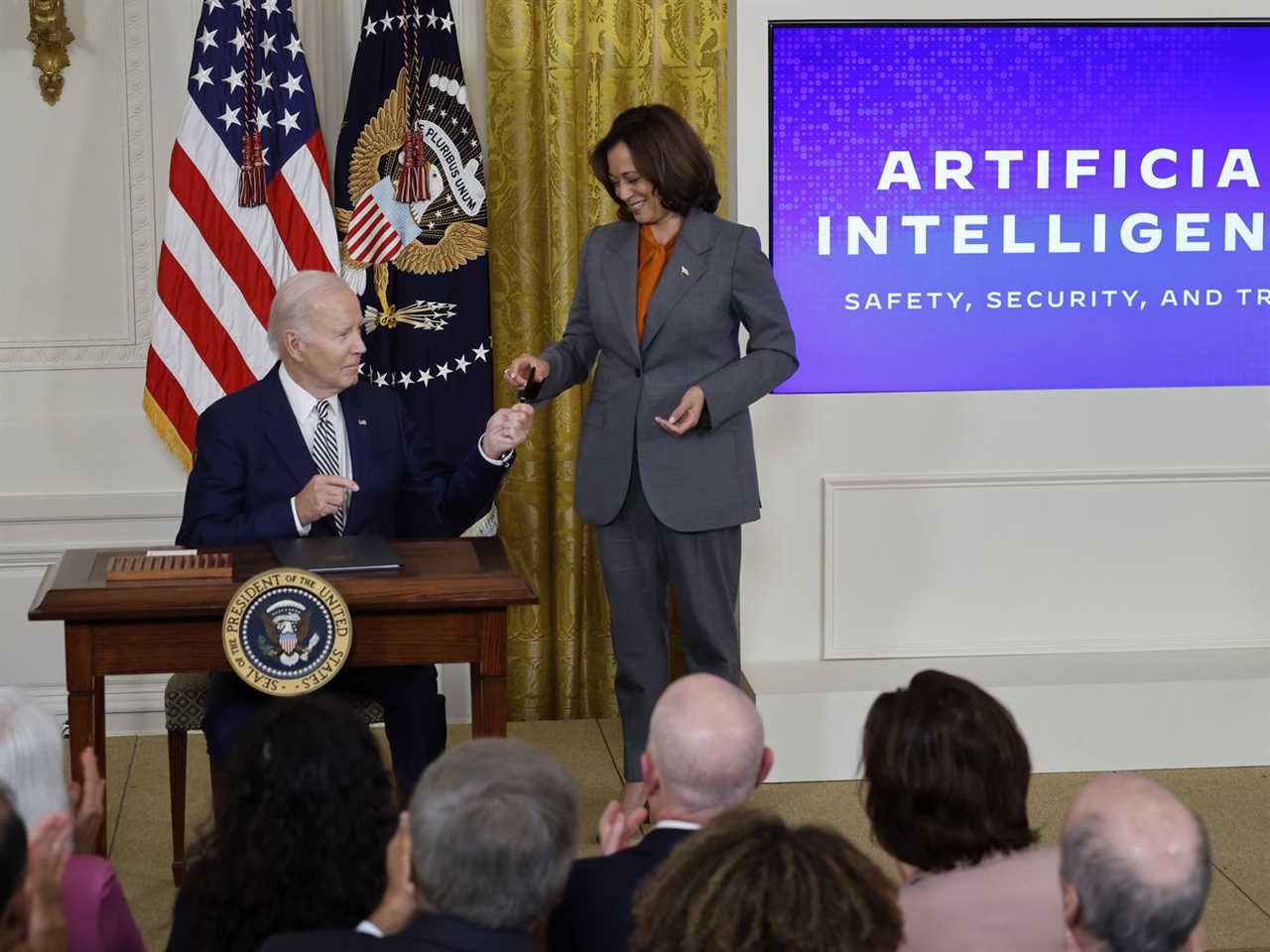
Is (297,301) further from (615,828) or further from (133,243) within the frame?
(615,828)

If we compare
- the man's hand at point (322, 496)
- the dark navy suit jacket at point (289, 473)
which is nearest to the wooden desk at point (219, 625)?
the man's hand at point (322, 496)

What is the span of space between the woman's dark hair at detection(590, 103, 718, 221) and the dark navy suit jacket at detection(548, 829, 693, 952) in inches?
82.2

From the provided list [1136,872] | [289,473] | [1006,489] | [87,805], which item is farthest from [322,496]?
[1006,489]

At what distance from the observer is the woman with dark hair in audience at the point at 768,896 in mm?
1569

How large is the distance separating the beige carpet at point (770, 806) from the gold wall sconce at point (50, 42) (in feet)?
6.12

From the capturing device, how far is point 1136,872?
1689 millimetres

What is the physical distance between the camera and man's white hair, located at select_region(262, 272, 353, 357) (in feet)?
11.5

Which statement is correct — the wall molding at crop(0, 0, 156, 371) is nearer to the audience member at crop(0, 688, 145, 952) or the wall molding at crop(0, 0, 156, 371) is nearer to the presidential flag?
the presidential flag

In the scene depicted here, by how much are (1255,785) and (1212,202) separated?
1.66m

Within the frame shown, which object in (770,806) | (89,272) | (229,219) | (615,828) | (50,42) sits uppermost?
(50,42)

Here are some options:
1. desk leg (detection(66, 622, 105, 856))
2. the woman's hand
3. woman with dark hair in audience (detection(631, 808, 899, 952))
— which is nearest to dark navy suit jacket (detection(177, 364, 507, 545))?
the woman's hand

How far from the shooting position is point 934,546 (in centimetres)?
476


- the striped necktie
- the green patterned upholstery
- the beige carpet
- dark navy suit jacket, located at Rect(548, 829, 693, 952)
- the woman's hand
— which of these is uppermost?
the woman's hand

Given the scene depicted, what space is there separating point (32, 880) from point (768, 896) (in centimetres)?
86
